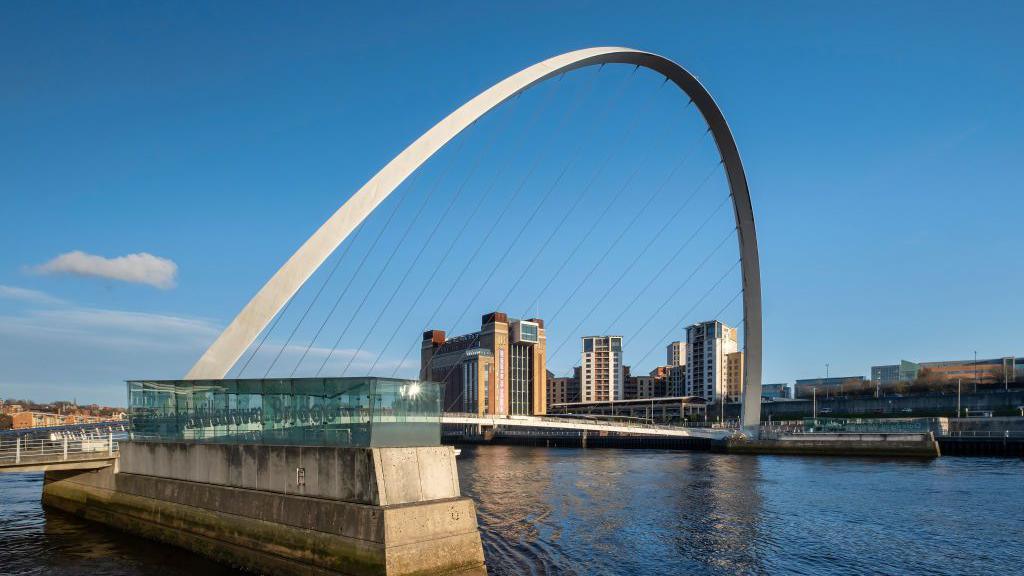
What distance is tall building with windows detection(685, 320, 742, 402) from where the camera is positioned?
17600 centimetres

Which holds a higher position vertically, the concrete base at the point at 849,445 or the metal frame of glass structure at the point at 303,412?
the metal frame of glass structure at the point at 303,412

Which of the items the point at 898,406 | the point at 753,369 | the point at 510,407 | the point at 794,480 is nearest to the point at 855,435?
the point at 753,369

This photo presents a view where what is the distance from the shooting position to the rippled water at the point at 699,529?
17.8 metres

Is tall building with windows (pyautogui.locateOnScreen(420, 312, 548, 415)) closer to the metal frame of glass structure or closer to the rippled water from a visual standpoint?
the rippled water

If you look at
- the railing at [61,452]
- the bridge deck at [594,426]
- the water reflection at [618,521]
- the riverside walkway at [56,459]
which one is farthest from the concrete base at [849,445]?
the riverside walkway at [56,459]

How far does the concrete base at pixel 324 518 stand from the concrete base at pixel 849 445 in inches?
1983

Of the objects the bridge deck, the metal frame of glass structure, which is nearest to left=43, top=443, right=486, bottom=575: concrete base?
the metal frame of glass structure

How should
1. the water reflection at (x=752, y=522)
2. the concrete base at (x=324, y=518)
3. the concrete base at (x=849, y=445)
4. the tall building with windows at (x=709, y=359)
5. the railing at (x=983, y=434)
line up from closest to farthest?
the concrete base at (x=324, y=518) → the water reflection at (x=752, y=522) → the concrete base at (x=849, y=445) → the railing at (x=983, y=434) → the tall building with windows at (x=709, y=359)

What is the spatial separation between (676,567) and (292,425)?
937cm

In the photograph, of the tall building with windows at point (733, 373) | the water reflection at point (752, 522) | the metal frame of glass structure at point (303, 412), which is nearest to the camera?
the metal frame of glass structure at point (303, 412)

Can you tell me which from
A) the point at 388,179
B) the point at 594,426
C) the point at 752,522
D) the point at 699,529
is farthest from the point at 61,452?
the point at 594,426

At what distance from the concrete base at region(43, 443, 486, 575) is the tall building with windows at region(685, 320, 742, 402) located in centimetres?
16144

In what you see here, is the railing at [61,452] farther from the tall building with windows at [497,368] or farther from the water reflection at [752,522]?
the tall building with windows at [497,368]

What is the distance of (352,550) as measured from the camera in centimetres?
1386
